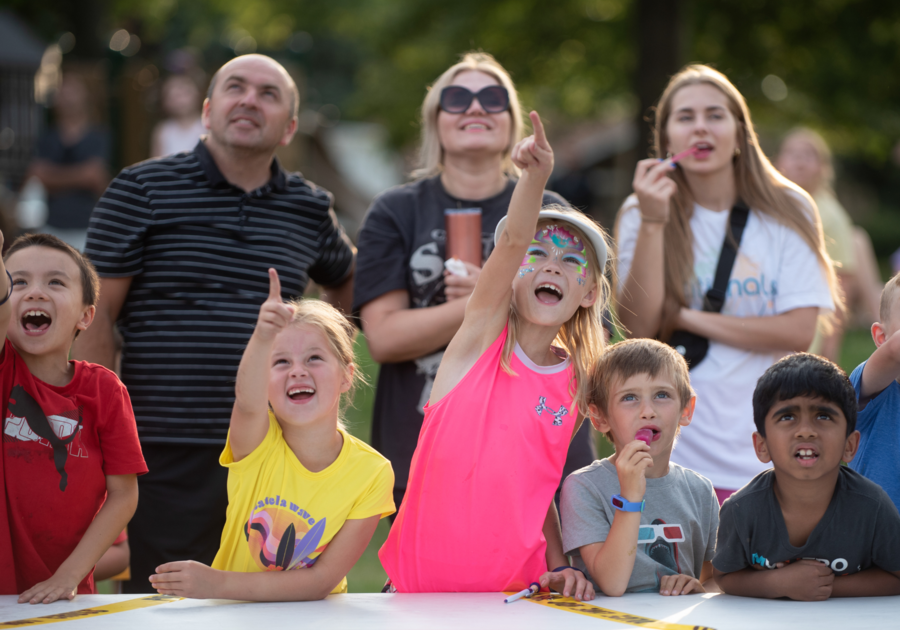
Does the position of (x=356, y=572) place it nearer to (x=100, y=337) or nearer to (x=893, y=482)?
(x=100, y=337)

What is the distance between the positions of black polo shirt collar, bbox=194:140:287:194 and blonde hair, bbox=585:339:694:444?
5.12ft

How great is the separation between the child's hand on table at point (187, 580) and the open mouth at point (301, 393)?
1.78 feet

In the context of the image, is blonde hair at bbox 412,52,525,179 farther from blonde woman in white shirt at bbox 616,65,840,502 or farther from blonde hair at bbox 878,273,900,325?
blonde hair at bbox 878,273,900,325

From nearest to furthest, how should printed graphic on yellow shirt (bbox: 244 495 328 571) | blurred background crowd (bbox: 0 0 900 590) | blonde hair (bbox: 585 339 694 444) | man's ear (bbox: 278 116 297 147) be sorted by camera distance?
printed graphic on yellow shirt (bbox: 244 495 328 571), blonde hair (bbox: 585 339 694 444), man's ear (bbox: 278 116 297 147), blurred background crowd (bbox: 0 0 900 590)

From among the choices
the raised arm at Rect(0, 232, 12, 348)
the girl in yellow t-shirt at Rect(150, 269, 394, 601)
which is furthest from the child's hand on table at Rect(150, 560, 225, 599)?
the raised arm at Rect(0, 232, 12, 348)

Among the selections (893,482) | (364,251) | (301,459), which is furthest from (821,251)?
(301,459)

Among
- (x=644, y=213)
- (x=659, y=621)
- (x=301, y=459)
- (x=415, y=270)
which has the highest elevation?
(x=644, y=213)

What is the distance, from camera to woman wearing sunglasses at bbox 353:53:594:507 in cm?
345

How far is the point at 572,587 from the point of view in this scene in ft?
8.75

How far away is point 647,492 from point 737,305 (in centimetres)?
106

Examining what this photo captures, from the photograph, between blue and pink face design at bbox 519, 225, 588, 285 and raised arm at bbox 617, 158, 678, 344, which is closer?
blue and pink face design at bbox 519, 225, 588, 285

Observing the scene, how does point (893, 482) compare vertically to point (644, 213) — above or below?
below

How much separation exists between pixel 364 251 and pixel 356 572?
2.32 metres

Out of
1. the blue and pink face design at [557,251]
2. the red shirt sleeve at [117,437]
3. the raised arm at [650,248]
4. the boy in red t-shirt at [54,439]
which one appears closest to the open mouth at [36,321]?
the boy in red t-shirt at [54,439]
